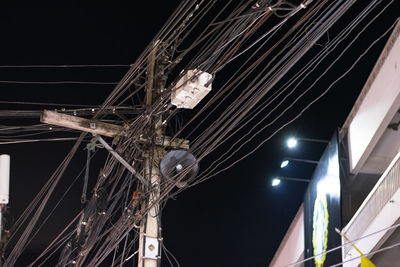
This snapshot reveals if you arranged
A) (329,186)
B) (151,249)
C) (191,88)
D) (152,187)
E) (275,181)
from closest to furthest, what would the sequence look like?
(191,88)
(151,249)
(152,187)
(329,186)
(275,181)

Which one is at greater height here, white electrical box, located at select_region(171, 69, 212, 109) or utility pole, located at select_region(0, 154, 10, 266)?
white electrical box, located at select_region(171, 69, 212, 109)

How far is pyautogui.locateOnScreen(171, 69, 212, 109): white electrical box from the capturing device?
27.7 feet

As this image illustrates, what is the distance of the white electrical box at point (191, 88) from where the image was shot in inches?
332

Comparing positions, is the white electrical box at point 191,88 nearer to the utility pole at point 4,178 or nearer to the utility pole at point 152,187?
the utility pole at point 152,187

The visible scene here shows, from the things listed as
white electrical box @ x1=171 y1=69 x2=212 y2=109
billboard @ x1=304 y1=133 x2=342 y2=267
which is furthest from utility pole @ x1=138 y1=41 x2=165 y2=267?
billboard @ x1=304 y1=133 x2=342 y2=267

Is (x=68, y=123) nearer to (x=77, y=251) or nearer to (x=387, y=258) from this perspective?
(x=77, y=251)

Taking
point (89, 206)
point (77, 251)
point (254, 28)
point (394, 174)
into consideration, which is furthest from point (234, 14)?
point (394, 174)

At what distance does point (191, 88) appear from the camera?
861cm

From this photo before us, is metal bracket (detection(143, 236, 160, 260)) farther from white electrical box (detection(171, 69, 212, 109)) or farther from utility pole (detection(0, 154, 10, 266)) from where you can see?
utility pole (detection(0, 154, 10, 266))

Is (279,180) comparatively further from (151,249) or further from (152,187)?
(151,249)

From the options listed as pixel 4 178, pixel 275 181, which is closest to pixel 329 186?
pixel 275 181

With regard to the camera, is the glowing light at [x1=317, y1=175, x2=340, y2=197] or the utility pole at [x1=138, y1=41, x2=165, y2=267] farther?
the glowing light at [x1=317, y1=175, x2=340, y2=197]

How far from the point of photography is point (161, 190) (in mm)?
10891

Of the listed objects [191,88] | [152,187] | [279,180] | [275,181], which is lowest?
[152,187]
